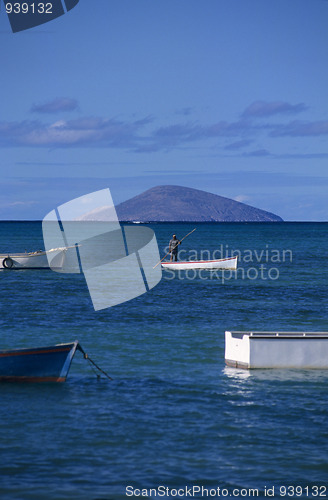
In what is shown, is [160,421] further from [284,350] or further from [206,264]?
[206,264]

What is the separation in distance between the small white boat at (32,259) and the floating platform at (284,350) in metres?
44.1

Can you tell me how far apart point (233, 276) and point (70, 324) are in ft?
94.3

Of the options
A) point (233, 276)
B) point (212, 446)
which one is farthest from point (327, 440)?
point (233, 276)

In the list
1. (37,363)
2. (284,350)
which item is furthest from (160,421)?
(284,350)

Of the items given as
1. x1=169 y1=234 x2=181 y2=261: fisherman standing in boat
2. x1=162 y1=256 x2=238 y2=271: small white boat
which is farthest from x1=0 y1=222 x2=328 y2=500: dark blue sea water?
x1=162 y1=256 x2=238 y2=271: small white boat

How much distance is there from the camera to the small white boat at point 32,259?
205 feet

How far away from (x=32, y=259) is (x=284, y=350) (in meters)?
45.0

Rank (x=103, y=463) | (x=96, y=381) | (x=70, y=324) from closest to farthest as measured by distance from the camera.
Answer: (x=103, y=463) < (x=96, y=381) < (x=70, y=324)

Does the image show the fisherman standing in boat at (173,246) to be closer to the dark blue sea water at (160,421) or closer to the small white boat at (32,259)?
the small white boat at (32,259)

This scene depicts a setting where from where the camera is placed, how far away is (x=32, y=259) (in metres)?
62.3

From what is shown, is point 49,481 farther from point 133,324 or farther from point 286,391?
point 133,324

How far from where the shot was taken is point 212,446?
14500 millimetres

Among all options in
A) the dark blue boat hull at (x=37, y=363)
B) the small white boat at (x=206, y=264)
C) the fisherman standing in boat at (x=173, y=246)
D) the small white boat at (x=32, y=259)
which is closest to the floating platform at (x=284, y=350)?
the dark blue boat hull at (x=37, y=363)

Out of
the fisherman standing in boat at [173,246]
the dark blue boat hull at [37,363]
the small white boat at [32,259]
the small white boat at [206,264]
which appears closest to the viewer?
the dark blue boat hull at [37,363]
